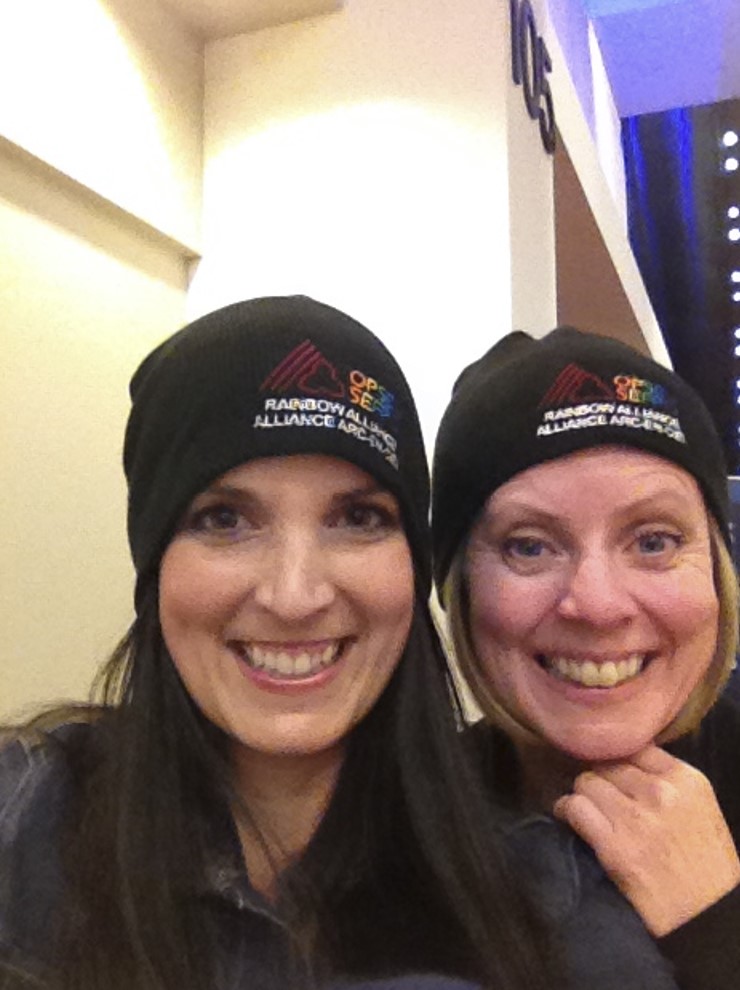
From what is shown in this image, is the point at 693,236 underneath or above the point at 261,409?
above

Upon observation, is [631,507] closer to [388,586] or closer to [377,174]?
[388,586]

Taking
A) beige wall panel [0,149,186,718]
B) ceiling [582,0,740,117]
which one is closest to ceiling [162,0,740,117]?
ceiling [582,0,740,117]

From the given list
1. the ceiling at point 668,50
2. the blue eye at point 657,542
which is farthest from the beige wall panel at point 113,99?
the ceiling at point 668,50

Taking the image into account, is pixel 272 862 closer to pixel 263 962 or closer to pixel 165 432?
pixel 263 962

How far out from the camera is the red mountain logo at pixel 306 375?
3.07 feet

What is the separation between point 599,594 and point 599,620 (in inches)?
1.0

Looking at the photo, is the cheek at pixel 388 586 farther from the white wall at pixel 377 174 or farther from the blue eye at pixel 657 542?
the white wall at pixel 377 174

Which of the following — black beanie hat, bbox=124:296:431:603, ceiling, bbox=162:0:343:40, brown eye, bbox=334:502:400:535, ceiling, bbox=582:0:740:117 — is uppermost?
ceiling, bbox=582:0:740:117

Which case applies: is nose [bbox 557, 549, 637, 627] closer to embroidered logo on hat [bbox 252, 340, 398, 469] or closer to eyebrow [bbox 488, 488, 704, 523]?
eyebrow [bbox 488, 488, 704, 523]

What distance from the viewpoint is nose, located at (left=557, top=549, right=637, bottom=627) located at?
3.32 feet

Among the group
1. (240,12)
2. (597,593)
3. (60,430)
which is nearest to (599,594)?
(597,593)

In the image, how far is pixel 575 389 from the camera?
109 cm

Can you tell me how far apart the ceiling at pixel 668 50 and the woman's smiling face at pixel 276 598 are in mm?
2734

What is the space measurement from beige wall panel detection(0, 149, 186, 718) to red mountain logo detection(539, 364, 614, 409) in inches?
27.2
